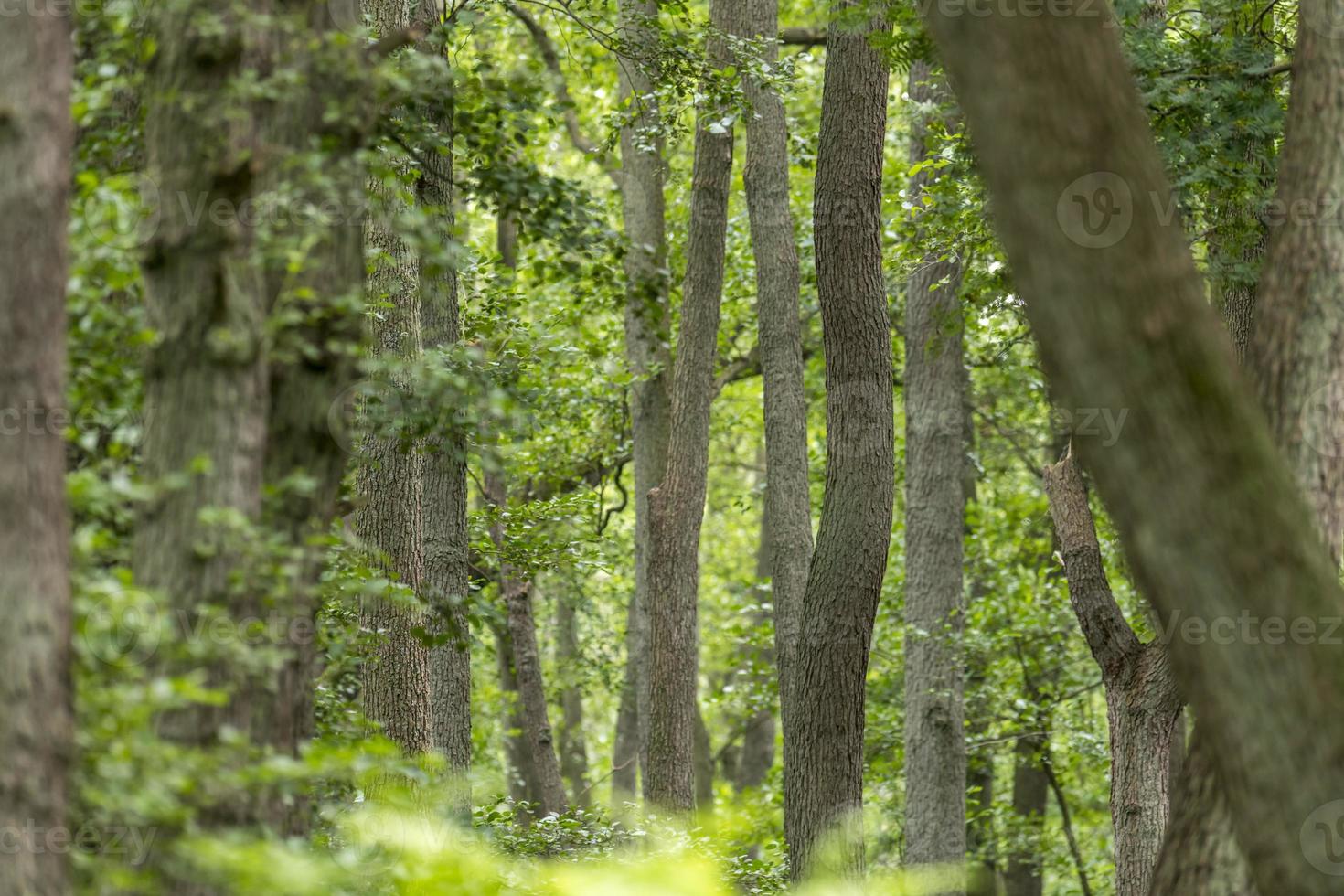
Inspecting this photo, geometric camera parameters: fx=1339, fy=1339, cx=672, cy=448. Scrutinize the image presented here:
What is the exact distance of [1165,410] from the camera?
360 cm

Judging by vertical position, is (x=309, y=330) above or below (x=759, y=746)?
above

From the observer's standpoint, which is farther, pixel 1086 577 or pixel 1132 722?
pixel 1086 577

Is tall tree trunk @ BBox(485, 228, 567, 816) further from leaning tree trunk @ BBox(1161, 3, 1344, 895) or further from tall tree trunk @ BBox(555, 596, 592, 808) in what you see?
leaning tree trunk @ BBox(1161, 3, 1344, 895)

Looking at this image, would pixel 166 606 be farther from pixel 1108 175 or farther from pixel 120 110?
pixel 1108 175

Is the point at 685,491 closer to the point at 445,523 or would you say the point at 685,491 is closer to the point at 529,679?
the point at 445,523

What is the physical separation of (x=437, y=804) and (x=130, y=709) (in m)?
2.30

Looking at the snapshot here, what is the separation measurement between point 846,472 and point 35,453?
5.41m

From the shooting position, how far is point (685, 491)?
418 inches

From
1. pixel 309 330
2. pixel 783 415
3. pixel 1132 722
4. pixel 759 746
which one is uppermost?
pixel 783 415

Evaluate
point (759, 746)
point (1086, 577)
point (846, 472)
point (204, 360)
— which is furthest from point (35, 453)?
point (759, 746)

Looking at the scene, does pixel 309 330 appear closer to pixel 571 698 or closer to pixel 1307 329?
pixel 1307 329

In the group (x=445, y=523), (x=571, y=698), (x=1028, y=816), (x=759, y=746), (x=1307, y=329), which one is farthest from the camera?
(x=571, y=698)

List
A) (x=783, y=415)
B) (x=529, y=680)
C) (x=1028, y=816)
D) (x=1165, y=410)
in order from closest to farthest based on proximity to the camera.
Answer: (x=1165, y=410)
(x=783, y=415)
(x=529, y=680)
(x=1028, y=816)

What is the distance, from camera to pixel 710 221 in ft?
34.8
